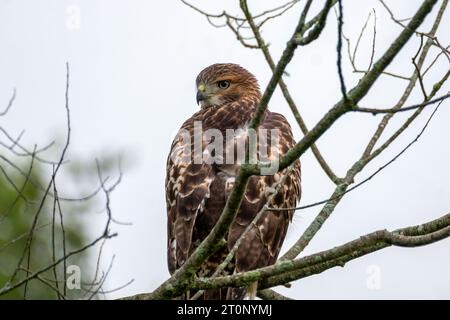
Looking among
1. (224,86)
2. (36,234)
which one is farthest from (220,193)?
(36,234)

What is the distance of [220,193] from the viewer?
7445 millimetres

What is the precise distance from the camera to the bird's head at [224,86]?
9.45 metres

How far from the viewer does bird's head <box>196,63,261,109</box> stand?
31.0 feet

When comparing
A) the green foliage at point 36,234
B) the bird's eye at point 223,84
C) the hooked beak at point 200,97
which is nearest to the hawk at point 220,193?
the hooked beak at point 200,97

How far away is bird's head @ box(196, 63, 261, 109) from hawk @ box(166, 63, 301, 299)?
0.73 m

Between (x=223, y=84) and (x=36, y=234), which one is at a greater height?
(x=36, y=234)

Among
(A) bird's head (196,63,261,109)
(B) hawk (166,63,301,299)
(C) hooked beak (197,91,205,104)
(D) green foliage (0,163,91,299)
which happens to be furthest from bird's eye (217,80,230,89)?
(D) green foliage (0,163,91,299)

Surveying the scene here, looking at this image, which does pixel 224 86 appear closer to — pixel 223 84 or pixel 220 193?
pixel 223 84

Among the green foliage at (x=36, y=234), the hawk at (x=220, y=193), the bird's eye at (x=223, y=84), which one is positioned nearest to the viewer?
the hawk at (x=220, y=193)

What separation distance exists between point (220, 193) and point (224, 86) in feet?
8.01

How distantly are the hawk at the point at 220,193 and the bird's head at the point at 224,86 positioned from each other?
28.7 inches

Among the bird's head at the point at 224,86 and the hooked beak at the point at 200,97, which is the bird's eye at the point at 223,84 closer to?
the bird's head at the point at 224,86

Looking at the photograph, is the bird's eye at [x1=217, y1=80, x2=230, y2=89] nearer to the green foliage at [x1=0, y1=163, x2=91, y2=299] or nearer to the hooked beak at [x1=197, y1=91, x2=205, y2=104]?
the hooked beak at [x1=197, y1=91, x2=205, y2=104]
